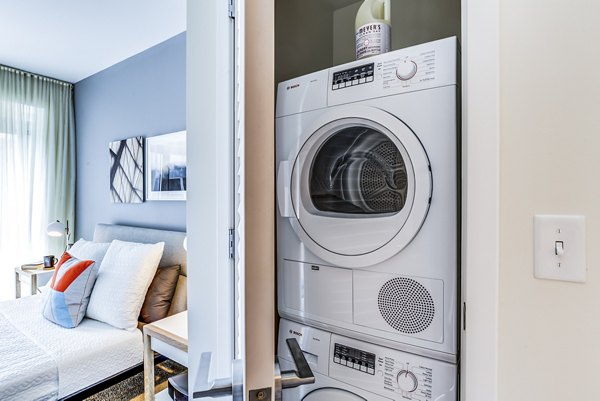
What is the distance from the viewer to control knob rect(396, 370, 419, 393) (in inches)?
32.9

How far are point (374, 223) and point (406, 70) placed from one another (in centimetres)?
44

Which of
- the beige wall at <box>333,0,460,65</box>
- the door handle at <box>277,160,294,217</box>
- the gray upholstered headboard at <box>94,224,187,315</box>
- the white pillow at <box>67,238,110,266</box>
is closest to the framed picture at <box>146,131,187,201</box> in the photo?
the gray upholstered headboard at <box>94,224,187,315</box>

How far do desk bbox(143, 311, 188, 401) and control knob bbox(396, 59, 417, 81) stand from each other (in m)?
1.47

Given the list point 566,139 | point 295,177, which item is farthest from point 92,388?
point 566,139

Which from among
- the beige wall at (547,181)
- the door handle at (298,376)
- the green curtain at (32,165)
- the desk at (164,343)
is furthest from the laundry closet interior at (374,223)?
the green curtain at (32,165)

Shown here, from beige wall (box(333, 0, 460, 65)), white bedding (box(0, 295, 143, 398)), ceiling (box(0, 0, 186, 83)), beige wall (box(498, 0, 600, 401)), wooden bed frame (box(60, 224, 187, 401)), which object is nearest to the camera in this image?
beige wall (box(498, 0, 600, 401))

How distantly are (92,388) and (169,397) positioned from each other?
1.31 ft

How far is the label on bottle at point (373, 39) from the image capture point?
3.21ft

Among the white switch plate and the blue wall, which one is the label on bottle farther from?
the blue wall

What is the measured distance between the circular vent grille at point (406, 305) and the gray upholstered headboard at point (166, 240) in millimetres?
1618

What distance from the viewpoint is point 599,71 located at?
586 mm

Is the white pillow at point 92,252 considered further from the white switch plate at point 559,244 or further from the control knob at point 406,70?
the white switch plate at point 559,244

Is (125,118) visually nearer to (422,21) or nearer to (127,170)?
(127,170)

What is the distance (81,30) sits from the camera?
2.37 m
